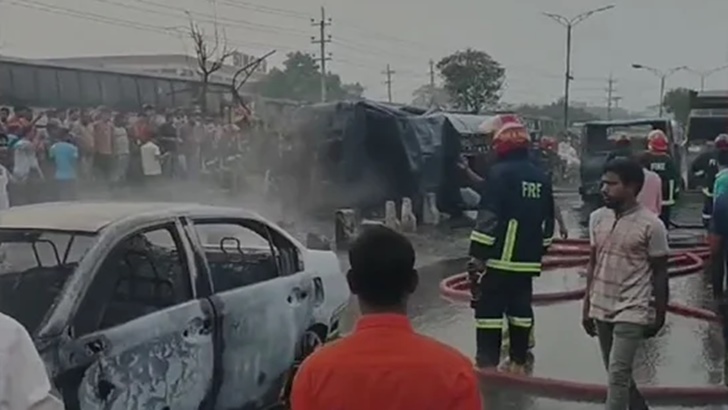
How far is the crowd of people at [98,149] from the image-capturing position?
16109 mm

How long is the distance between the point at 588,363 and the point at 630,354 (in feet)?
8.95

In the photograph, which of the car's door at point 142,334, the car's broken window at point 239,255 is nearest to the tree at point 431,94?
the car's broken window at point 239,255

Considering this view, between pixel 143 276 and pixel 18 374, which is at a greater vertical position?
pixel 18 374

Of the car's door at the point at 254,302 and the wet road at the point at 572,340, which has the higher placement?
the car's door at the point at 254,302

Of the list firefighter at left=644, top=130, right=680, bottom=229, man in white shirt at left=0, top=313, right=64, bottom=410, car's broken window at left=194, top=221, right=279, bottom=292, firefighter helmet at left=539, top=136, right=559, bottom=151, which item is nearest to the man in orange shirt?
man in white shirt at left=0, top=313, right=64, bottom=410

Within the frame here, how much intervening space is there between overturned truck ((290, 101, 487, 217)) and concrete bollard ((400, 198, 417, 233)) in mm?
554

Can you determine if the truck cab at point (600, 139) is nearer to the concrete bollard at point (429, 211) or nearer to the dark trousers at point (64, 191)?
the concrete bollard at point (429, 211)

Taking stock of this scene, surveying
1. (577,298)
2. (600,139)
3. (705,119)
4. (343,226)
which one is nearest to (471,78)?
(705,119)

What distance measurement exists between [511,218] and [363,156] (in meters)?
12.2

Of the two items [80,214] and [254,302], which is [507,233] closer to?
[254,302]

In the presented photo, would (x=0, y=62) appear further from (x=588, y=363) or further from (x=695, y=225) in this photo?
(x=588, y=363)

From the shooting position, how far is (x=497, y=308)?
733cm

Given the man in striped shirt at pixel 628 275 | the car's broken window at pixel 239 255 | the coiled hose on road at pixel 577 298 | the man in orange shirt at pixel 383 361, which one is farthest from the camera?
the coiled hose on road at pixel 577 298

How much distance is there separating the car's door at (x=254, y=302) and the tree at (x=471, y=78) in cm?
4245
